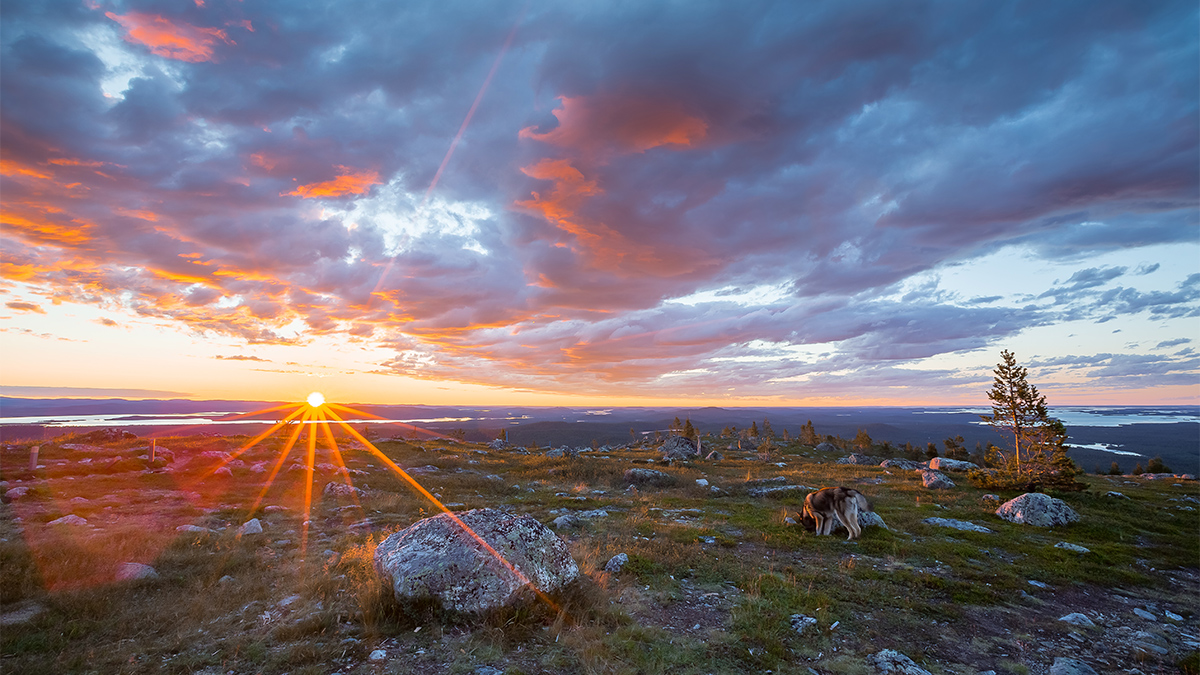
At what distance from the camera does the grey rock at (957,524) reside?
15469mm

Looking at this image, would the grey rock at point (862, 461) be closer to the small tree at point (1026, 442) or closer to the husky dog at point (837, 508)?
the small tree at point (1026, 442)

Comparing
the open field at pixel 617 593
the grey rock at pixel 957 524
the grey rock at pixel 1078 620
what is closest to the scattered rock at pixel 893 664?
the open field at pixel 617 593

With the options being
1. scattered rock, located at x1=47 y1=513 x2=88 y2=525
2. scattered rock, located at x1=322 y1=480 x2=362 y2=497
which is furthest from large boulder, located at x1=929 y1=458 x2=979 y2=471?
scattered rock, located at x1=47 y1=513 x2=88 y2=525

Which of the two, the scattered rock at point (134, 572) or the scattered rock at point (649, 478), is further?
the scattered rock at point (649, 478)

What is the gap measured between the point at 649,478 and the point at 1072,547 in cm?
1728

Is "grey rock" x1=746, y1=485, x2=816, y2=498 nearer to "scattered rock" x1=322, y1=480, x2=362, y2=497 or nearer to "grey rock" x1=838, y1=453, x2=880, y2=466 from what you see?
"scattered rock" x1=322, y1=480, x2=362, y2=497

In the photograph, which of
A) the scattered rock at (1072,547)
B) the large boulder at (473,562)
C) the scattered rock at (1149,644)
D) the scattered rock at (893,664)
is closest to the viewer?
the scattered rock at (893,664)

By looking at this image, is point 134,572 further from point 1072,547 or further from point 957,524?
point 1072,547

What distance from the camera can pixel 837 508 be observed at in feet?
46.8

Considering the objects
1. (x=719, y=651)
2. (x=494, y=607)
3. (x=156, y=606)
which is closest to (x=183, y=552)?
(x=156, y=606)

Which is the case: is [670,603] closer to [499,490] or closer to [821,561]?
[821,561]

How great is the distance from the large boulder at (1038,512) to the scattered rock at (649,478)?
48.4 ft

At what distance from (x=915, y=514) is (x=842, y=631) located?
1302 centimetres

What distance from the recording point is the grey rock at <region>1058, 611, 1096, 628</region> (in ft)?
28.3
